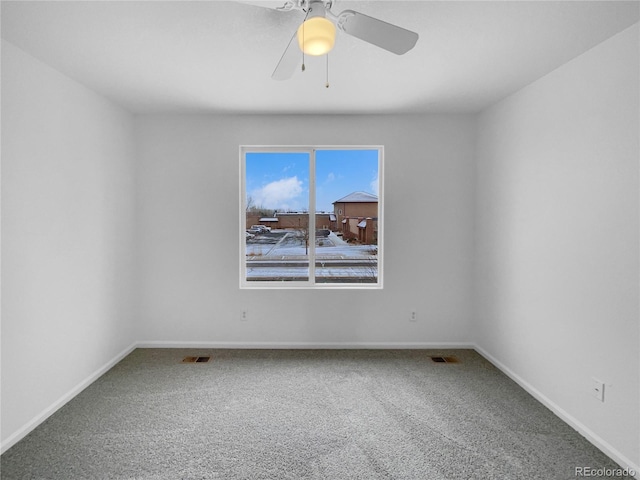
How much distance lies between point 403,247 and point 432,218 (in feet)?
1.44

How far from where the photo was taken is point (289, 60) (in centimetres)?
175

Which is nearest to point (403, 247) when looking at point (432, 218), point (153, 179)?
point (432, 218)

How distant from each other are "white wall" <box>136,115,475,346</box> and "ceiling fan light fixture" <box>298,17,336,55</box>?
2157 millimetres

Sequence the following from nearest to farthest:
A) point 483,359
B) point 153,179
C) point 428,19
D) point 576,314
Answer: point 428,19
point 576,314
point 483,359
point 153,179

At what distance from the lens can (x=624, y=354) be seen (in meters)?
1.92

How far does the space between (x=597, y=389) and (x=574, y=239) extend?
0.95 metres

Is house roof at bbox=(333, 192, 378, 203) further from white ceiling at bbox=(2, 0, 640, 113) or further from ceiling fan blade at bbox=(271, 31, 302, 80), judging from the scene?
ceiling fan blade at bbox=(271, 31, 302, 80)

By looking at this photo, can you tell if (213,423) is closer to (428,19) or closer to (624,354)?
(624,354)

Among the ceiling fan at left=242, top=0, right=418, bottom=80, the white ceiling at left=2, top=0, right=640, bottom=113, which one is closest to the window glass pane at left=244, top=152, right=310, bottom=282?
the white ceiling at left=2, top=0, right=640, bottom=113

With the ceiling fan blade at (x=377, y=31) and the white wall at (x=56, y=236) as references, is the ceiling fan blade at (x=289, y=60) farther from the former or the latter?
the white wall at (x=56, y=236)

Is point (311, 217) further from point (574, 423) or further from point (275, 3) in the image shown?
point (574, 423)

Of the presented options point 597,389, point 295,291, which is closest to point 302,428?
point 295,291

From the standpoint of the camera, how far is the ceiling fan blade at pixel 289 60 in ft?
5.33

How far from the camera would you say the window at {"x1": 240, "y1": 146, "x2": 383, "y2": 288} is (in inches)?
145
